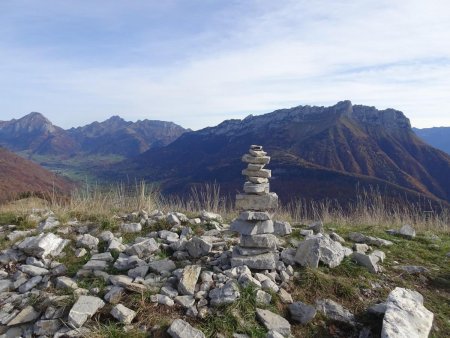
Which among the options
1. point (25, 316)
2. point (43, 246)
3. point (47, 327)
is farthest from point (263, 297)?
point (43, 246)

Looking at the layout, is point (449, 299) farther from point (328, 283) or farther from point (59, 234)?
point (59, 234)

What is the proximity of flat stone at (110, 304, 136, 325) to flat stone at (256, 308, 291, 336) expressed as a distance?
1.68m

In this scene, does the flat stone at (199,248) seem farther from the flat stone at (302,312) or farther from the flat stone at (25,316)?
the flat stone at (25,316)

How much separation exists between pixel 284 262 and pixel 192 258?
1.66 m

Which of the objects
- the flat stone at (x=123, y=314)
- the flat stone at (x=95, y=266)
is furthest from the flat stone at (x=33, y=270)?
the flat stone at (x=123, y=314)

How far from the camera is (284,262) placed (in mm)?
6770

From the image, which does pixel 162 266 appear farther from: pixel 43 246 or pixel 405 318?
pixel 405 318

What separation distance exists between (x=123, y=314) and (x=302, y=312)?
2467 millimetres

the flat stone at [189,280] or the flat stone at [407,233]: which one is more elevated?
the flat stone at [189,280]

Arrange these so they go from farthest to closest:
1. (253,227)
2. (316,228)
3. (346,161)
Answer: (346,161) < (316,228) < (253,227)

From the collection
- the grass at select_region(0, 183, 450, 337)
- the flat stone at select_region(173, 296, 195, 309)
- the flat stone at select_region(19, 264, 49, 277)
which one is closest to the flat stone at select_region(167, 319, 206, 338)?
the grass at select_region(0, 183, 450, 337)

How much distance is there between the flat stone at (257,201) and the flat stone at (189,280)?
1528 mm

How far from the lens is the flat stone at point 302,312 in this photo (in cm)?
541

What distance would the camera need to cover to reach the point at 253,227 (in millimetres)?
6715
